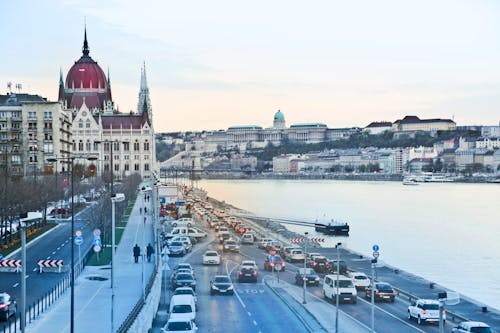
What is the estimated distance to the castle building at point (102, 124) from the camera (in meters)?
97.0

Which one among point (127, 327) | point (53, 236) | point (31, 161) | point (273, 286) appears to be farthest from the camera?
point (31, 161)

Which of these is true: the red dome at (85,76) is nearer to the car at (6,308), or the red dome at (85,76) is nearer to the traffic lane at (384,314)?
the traffic lane at (384,314)

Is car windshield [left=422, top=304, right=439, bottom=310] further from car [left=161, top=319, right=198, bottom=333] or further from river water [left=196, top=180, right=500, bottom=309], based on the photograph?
river water [left=196, top=180, right=500, bottom=309]

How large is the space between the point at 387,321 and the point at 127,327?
7.68 meters

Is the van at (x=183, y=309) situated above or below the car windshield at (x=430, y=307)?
above

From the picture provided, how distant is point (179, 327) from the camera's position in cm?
1600

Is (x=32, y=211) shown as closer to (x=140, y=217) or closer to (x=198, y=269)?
(x=140, y=217)

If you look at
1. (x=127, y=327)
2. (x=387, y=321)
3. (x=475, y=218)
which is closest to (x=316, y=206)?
(x=475, y=218)

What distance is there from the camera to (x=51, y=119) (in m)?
65.4

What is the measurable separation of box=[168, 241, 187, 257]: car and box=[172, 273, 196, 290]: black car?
280 inches

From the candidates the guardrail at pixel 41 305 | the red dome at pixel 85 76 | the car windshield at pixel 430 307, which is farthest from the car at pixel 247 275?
the red dome at pixel 85 76

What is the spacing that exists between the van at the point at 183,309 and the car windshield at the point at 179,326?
87 centimetres

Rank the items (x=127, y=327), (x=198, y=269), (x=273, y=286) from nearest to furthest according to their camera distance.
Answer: (x=127, y=327)
(x=273, y=286)
(x=198, y=269)

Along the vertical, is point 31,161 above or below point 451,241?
above
